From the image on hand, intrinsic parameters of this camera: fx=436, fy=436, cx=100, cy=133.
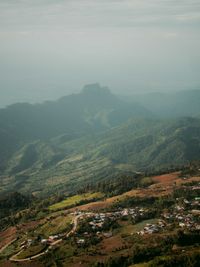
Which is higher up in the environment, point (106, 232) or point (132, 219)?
point (106, 232)

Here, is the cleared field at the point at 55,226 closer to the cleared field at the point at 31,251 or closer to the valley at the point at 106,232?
the valley at the point at 106,232

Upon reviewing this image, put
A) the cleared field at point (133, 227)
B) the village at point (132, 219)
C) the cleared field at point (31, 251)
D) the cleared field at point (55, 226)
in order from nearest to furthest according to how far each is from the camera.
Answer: the cleared field at point (31, 251) < the village at point (132, 219) < the cleared field at point (133, 227) < the cleared field at point (55, 226)

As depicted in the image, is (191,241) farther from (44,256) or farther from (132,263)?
(44,256)

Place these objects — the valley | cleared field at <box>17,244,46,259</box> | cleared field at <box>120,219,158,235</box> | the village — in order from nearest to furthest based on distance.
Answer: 1. the valley
2. cleared field at <box>17,244,46,259</box>
3. the village
4. cleared field at <box>120,219,158,235</box>

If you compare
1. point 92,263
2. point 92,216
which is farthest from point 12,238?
point 92,263

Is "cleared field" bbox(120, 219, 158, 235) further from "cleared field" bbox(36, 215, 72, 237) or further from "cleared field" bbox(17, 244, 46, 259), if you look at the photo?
"cleared field" bbox(17, 244, 46, 259)

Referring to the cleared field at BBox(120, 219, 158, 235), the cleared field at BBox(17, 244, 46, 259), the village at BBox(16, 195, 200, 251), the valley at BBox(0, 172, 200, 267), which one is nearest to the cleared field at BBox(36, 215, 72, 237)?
the valley at BBox(0, 172, 200, 267)

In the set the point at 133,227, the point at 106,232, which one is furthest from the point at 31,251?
the point at 133,227

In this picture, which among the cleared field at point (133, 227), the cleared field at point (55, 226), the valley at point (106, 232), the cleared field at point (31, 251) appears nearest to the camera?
the valley at point (106, 232)

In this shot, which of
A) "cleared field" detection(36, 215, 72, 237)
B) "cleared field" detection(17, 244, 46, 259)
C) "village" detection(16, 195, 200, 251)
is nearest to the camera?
"cleared field" detection(17, 244, 46, 259)

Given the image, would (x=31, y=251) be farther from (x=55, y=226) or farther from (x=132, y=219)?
(x=132, y=219)

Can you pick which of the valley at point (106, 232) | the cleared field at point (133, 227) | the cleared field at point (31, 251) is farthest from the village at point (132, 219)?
the cleared field at point (31, 251)

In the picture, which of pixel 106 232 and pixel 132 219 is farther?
pixel 132 219
